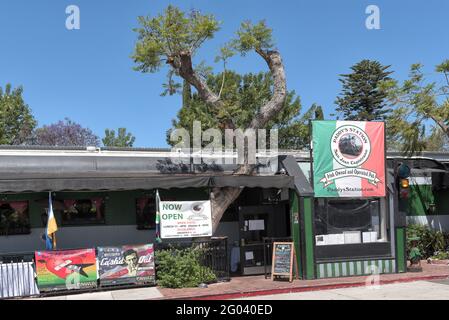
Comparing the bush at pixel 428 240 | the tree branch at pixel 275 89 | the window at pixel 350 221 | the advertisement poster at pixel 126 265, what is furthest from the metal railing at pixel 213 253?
the bush at pixel 428 240

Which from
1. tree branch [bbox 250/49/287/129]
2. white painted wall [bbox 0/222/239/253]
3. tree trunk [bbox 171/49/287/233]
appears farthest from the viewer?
white painted wall [bbox 0/222/239/253]

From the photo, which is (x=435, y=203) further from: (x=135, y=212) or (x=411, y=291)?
(x=135, y=212)

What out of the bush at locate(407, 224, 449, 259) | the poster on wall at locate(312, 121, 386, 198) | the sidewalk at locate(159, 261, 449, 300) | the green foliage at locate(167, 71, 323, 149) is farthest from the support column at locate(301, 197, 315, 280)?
the green foliage at locate(167, 71, 323, 149)

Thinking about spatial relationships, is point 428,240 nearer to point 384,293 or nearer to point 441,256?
point 441,256

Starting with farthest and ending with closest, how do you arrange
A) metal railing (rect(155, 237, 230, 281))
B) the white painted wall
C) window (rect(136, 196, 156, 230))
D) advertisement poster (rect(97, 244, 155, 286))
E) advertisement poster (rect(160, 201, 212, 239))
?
1. window (rect(136, 196, 156, 230))
2. the white painted wall
3. metal railing (rect(155, 237, 230, 281))
4. advertisement poster (rect(160, 201, 212, 239))
5. advertisement poster (rect(97, 244, 155, 286))

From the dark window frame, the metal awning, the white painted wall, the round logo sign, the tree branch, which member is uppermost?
the tree branch

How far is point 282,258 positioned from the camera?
13.5 m

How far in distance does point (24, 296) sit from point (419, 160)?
12510mm

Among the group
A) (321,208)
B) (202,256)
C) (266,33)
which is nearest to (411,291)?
(321,208)

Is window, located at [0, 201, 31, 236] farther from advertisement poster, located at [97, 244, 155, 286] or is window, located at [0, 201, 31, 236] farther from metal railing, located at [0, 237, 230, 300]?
advertisement poster, located at [97, 244, 155, 286]

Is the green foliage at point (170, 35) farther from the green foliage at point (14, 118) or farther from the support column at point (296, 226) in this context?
the green foliage at point (14, 118)

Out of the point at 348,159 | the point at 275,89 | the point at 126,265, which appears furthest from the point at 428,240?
the point at 126,265

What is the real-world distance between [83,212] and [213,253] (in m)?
4.41

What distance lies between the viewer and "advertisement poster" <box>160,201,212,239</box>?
1305 centimetres
